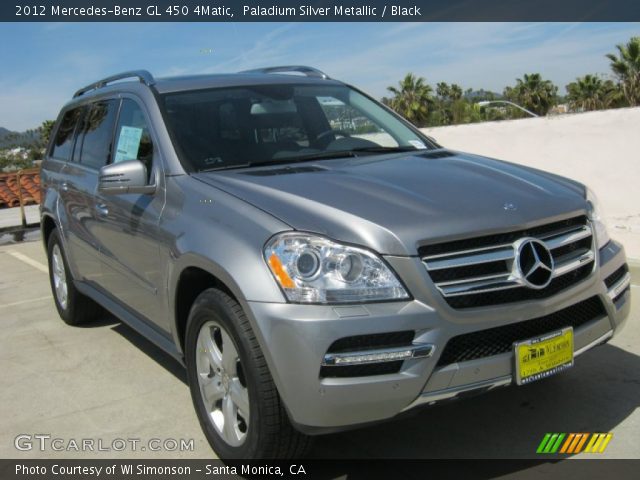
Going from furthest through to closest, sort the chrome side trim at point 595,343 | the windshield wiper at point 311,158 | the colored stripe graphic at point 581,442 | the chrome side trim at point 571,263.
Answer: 1. the windshield wiper at point 311,158
2. the colored stripe graphic at point 581,442
3. the chrome side trim at point 595,343
4. the chrome side trim at point 571,263

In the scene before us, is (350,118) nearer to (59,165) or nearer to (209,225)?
(209,225)

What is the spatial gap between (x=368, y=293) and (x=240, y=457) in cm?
96

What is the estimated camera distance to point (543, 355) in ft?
9.41

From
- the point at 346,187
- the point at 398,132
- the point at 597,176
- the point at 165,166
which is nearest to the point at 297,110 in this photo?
the point at 398,132

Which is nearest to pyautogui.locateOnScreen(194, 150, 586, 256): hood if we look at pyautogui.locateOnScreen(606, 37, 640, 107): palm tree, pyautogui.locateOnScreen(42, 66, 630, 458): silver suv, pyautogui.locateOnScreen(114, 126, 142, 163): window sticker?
pyautogui.locateOnScreen(42, 66, 630, 458): silver suv

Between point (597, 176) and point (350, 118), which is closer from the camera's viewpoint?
point (350, 118)

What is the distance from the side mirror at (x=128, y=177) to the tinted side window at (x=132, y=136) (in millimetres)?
198

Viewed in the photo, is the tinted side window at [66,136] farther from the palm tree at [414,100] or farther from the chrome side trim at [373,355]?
the palm tree at [414,100]

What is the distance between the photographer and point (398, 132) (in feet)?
14.8

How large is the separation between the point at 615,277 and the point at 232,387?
5.98ft

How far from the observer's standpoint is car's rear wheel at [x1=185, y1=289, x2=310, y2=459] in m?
2.78

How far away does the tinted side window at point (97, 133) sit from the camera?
4703 mm

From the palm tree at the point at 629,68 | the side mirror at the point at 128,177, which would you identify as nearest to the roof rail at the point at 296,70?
the side mirror at the point at 128,177

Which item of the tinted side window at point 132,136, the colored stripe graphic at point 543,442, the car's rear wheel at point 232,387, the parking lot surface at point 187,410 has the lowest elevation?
the parking lot surface at point 187,410
